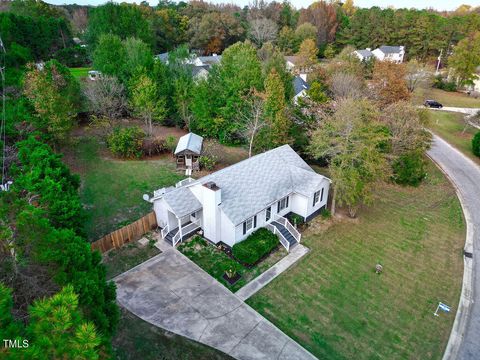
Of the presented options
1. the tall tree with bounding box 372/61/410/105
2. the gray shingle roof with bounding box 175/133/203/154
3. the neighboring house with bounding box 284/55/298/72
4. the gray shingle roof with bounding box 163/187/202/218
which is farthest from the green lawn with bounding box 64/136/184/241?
the neighboring house with bounding box 284/55/298/72

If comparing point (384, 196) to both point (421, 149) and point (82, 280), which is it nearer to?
point (421, 149)

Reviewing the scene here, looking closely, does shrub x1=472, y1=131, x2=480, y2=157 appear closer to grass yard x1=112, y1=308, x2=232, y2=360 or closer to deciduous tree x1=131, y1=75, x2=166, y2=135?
deciduous tree x1=131, y1=75, x2=166, y2=135

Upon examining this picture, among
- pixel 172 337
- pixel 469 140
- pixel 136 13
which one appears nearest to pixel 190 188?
pixel 172 337

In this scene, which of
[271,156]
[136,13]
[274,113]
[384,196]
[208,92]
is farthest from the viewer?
[136,13]

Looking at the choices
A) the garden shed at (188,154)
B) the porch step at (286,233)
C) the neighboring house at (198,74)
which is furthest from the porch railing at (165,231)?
the neighboring house at (198,74)

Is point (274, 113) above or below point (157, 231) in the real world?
above

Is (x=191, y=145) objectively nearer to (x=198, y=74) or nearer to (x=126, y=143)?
(x=126, y=143)

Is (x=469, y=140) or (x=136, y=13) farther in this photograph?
(x=136, y=13)
